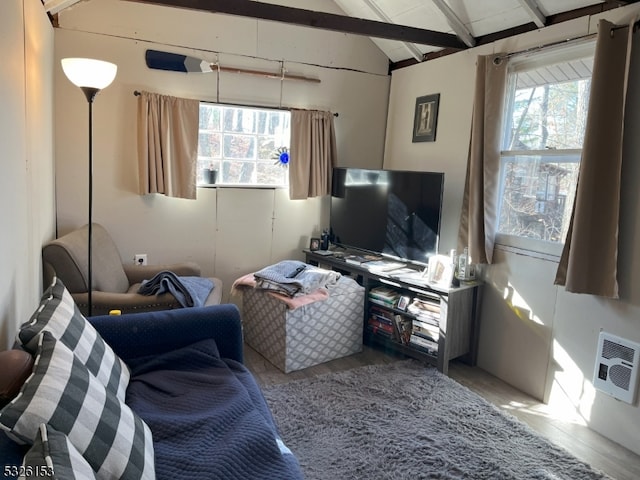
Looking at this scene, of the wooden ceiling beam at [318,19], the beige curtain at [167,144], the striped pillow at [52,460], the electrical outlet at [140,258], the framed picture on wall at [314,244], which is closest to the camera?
the striped pillow at [52,460]

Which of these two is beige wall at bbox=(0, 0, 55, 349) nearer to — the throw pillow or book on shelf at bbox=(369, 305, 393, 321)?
the throw pillow

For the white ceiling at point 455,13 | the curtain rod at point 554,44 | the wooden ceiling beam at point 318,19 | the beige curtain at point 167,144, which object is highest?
the white ceiling at point 455,13

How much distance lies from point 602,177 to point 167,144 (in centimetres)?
283

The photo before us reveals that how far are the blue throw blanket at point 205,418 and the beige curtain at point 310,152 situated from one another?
2089 mm

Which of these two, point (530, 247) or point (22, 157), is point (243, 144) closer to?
point (22, 157)

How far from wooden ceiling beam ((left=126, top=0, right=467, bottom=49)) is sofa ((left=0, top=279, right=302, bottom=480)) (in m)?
1.87

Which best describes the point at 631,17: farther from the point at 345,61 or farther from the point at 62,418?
the point at 62,418

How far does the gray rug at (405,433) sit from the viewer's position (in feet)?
7.08

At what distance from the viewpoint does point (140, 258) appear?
3590mm

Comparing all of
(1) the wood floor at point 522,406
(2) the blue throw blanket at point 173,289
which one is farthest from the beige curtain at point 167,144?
(1) the wood floor at point 522,406

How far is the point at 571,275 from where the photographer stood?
2516 mm

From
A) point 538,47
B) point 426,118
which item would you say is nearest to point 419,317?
point 426,118

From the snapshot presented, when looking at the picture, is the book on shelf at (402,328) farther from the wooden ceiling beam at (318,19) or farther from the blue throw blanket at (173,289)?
the wooden ceiling beam at (318,19)

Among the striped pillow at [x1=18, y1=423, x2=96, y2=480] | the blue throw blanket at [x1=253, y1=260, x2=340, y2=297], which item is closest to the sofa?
the striped pillow at [x1=18, y1=423, x2=96, y2=480]
